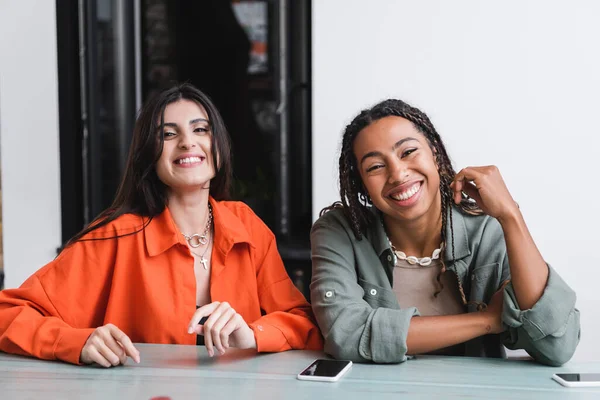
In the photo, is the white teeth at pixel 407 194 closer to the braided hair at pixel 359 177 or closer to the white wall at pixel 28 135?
the braided hair at pixel 359 177

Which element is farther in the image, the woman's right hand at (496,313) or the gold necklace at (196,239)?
the gold necklace at (196,239)

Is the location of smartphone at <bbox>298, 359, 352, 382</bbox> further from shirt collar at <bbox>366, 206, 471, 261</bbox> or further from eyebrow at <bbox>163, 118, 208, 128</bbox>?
eyebrow at <bbox>163, 118, 208, 128</bbox>

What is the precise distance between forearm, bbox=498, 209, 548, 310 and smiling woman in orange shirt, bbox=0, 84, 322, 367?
0.50 m

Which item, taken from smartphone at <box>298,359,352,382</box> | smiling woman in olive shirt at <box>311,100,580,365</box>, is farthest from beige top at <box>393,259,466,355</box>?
smartphone at <box>298,359,352,382</box>

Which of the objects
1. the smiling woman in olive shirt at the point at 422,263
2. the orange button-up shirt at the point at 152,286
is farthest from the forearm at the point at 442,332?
the orange button-up shirt at the point at 152,286

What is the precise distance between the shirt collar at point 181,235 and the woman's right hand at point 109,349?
1.11 ft

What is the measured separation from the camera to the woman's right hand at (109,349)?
4.60 feet

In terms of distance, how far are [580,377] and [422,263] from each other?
0.52 m

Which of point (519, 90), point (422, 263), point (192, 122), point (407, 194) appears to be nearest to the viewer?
point (407, 194)

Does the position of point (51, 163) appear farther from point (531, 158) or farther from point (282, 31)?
point (531, 158)

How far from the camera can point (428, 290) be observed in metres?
1.69

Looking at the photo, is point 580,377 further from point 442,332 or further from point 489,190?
point 489,190

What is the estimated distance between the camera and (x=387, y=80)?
8.38 ft

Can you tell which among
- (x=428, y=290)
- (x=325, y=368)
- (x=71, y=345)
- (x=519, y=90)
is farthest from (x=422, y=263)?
(x=519, y=90)
